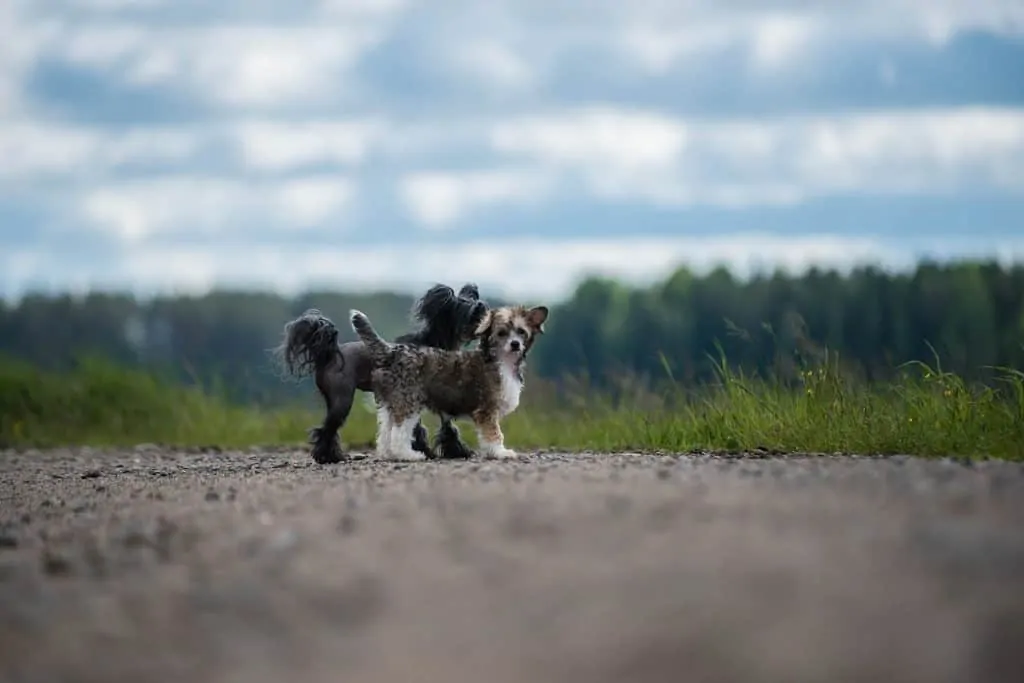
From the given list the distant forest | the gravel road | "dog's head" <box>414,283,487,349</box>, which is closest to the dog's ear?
"dog's head" <box>414,283,487,349</box>

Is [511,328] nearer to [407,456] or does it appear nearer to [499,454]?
[499,454]

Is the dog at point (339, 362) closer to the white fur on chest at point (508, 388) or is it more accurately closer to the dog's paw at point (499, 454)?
the dog's paw at point (499, 454)

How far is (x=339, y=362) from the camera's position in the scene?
40.3 feet

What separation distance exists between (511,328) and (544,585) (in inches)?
262

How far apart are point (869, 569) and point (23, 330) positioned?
101 ft

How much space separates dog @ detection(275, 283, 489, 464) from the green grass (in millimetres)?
690

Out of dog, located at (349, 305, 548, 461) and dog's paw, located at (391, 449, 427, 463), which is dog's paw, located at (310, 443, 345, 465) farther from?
dog's paw, located at (391, 449, 427, 463)

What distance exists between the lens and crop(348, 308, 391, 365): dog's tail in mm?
12336

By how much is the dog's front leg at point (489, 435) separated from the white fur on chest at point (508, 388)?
0.11 meters

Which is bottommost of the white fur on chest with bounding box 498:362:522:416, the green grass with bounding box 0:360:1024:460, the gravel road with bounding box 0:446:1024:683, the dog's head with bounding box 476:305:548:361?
the green grass with bounding box 0:360:1024:460

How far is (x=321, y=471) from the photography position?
11.2m

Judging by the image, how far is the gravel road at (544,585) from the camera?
4.90 metres

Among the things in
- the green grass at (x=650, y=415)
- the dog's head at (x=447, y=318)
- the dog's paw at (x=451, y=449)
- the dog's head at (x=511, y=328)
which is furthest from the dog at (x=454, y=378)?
the green grass at (x=650, y=415)

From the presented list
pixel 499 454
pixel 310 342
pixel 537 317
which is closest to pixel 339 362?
pixel 310 342
